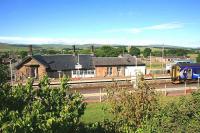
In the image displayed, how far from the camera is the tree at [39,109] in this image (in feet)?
27.9

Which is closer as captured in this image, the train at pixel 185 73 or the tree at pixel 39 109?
the tree at pixel 39 109

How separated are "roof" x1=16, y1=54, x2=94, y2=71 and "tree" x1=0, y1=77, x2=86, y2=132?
141 feet

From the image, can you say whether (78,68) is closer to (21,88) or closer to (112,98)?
(112,98)

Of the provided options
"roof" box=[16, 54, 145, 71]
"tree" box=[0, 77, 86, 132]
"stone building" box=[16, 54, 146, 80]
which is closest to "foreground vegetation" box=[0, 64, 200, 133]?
"tree" box=[0, 77, 86, 132]

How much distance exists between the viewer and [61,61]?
56344mm

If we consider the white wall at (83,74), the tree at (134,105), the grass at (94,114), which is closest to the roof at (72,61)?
the white wall at (83,74)

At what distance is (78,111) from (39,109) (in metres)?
1.90

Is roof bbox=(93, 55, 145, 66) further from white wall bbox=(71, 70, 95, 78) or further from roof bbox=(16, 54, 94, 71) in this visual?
white wall bbox=(71, 70, 95, 78)

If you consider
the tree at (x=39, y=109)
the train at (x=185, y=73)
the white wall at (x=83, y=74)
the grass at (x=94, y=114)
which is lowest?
the grass at (x=94, y=114)

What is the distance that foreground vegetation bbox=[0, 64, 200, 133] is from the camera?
8875mm

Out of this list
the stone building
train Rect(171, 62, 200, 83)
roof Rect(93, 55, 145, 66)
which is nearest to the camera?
train Rect(171, 62, 200, 83)

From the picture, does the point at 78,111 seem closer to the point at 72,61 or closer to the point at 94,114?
the point at 94,114

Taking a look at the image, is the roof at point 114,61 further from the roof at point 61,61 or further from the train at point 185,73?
the train at point 185,73

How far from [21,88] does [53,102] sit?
1.26 metres
